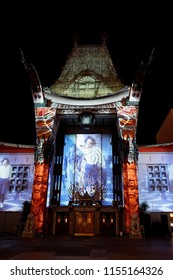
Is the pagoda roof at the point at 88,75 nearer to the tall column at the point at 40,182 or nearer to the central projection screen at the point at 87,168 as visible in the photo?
the central projection screen at the point at 87,168

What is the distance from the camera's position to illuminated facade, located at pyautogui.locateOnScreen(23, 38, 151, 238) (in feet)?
76.0

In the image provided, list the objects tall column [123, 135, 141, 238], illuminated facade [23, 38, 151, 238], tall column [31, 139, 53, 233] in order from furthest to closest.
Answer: illuminated facade [23, 38, 151, 238] → tall column [31, 139, 53, 233] → tall column [123, 135, 141, 238]

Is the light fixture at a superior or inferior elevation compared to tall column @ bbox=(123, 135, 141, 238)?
superior

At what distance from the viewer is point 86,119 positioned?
2545cm

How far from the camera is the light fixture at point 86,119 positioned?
997 inches

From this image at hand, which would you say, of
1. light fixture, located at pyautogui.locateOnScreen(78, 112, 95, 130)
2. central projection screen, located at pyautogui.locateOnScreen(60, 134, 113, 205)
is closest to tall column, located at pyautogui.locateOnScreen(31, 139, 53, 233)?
central projection screen, located at pyautogui.locateOnScreen(60, 134, 113, 205)

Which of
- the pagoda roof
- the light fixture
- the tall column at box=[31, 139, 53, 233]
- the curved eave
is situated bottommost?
the tall column at box=[31, 139, 53, 233]

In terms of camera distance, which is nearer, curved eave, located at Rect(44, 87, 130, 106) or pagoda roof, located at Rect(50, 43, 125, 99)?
curved eave, located at Rect(44, 87, 130, 106)

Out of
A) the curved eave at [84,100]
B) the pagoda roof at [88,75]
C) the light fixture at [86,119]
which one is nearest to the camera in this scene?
the light fixture at [86,119]

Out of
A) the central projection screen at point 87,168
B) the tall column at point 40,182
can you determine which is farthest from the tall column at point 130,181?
the tall column at point 40,182

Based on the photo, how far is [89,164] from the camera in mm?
27016

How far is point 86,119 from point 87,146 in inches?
173

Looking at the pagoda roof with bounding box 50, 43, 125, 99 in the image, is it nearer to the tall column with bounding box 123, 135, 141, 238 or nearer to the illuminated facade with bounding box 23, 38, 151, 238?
the illuminated facade with bounding box 23, 38, 151, 238

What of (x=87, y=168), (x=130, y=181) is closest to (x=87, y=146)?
(x=87, y=168)
